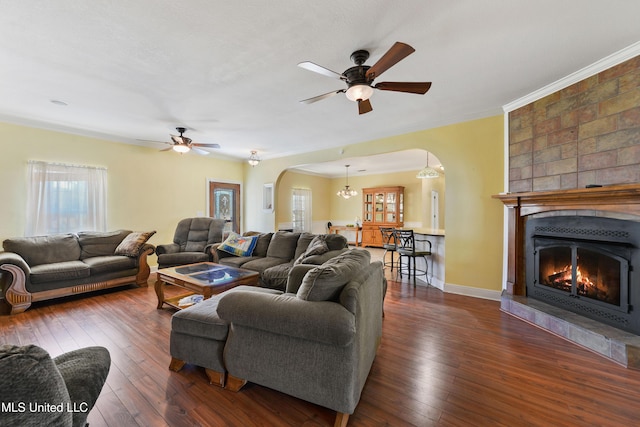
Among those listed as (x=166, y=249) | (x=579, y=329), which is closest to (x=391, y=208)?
(x=579, y=329)

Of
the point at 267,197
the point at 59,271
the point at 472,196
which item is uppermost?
the point at 267,197

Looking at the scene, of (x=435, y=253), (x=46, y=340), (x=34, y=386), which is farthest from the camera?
(x=435, y=253)

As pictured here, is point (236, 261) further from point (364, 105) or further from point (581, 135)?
point (581, 135)

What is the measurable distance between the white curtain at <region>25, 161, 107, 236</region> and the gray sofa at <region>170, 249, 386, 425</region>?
3935 mm

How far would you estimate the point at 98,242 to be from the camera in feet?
14.4

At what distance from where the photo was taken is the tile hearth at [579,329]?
220 centimetres

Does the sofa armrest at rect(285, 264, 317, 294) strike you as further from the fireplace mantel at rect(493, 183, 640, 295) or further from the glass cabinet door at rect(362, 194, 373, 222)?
the glass cabinet door at rect(362, 194, 373, 222)

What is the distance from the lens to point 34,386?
693mm

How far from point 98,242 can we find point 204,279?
9.08ft

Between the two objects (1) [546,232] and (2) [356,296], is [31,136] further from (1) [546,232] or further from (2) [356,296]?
(1) [546,232]

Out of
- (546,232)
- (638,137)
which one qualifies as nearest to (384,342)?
(546,232)

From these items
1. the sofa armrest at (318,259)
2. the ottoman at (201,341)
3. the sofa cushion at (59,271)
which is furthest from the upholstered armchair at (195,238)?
the ottoman at (201,341)

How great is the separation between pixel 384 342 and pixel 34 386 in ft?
8.06

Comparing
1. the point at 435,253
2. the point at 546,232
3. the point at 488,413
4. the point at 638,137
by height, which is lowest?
the point at 488,413
